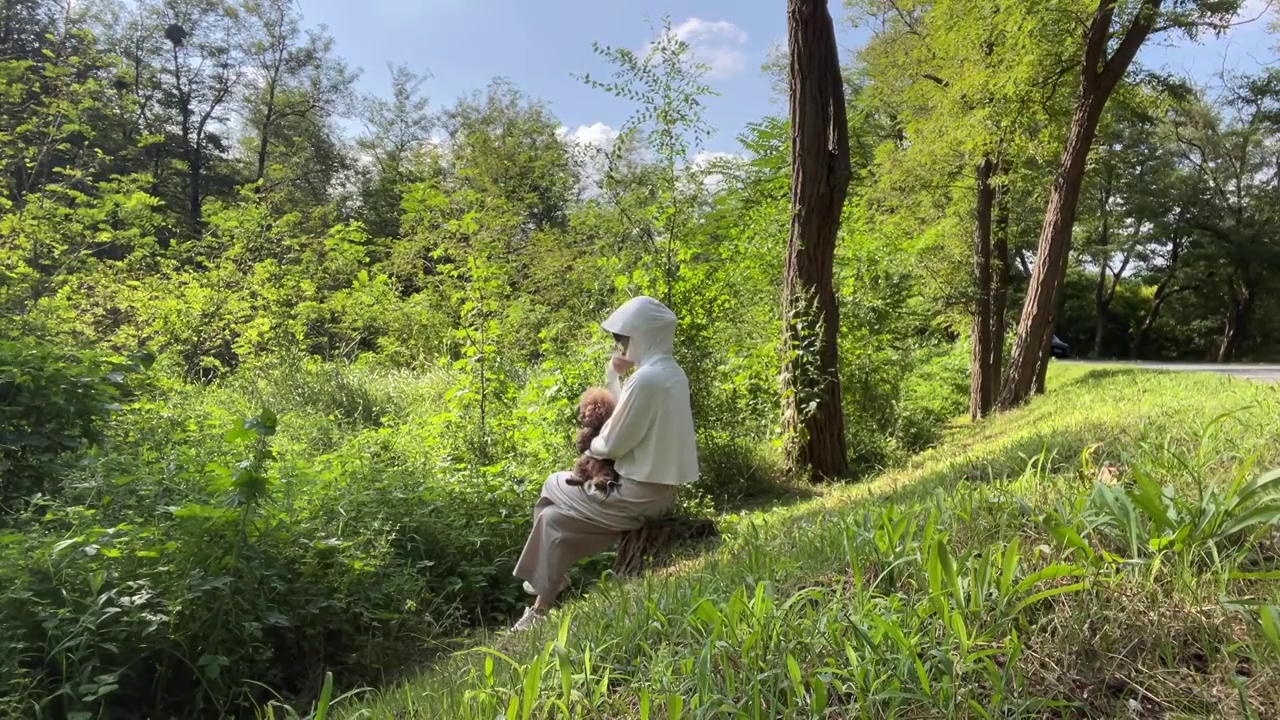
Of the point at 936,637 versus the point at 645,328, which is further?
the point at 645,328

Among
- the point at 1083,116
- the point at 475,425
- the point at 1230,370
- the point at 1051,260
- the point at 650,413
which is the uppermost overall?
the point at 1083,116

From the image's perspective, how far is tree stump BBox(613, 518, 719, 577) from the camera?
4.23 m

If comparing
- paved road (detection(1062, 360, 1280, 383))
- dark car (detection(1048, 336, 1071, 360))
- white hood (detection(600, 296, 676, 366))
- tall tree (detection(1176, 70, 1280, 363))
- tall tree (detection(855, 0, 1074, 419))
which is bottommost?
white hood (detection(600, 296, 676, 366))

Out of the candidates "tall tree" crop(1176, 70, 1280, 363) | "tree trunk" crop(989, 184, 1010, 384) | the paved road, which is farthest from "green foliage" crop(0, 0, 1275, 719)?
"tall tree" crop(1176, 70, 1280, 363)

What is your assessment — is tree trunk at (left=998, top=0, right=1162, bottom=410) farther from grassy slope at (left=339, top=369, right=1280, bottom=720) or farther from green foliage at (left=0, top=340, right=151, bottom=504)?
green foliage at (left=0, top=340, right=151, bottom=504)

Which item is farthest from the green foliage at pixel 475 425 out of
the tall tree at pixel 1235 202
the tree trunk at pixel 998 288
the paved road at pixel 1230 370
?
the tall tree at pixel 1235 202

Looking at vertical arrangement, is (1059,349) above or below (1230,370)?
above

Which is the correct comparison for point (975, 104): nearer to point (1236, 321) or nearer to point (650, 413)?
point (650, 413)

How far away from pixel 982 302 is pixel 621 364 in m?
10.4

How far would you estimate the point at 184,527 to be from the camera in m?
3.43

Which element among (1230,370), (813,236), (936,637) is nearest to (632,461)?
(936,637)

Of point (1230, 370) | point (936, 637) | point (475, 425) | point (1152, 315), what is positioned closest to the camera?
point (936, 637)

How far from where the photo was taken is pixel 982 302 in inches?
504

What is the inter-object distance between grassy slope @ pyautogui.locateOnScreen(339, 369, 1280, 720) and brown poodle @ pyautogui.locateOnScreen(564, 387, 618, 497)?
5.92 ft
